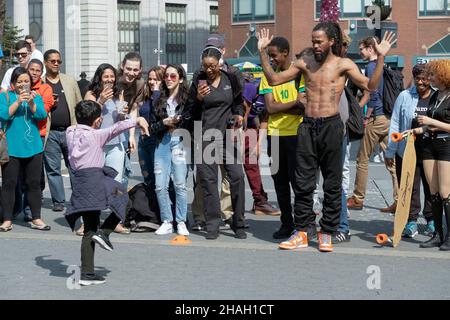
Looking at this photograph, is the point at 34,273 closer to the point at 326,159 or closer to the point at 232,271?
the point at 232,271

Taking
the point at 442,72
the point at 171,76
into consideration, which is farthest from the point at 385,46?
the point at 171,76

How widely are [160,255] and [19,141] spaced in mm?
2417

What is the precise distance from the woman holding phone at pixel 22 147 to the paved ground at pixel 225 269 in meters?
0.27

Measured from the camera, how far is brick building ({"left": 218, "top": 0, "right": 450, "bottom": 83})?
168ft

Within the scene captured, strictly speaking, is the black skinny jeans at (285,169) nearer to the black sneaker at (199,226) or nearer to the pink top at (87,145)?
the black sneaker at (199,226)

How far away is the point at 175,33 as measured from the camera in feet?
241

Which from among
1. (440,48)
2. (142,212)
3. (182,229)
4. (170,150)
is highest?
(440,48)

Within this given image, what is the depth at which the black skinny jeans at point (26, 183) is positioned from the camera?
1020 cm

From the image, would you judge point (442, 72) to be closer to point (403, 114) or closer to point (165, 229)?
point (403, 114)

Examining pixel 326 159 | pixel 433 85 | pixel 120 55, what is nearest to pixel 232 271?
pixel 326 159

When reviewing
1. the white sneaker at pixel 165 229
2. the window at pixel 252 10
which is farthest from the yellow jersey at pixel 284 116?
the window at pixel 252 10

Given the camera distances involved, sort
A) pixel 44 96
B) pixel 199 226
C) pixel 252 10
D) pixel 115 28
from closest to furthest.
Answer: pixel 199 226, pixel 44 96, pixel 252 10, pixel 115 28

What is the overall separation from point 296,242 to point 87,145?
7.82ft

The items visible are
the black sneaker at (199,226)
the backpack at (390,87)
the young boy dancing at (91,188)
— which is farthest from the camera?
the backpack at (390,87)
